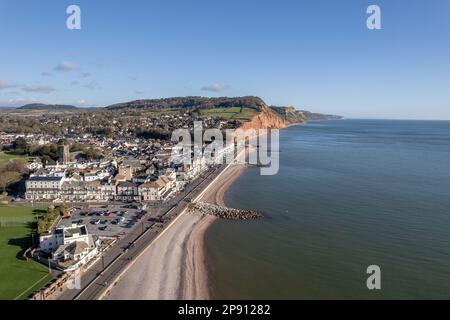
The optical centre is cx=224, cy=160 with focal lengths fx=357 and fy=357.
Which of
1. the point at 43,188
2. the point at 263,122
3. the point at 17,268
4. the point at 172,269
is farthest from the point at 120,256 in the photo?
the point at 263,122

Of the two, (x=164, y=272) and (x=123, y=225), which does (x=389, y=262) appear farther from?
(x=123, y=225)

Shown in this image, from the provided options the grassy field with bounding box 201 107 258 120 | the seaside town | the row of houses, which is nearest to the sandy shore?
the seaside town

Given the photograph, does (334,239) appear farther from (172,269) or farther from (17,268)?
(17,268)

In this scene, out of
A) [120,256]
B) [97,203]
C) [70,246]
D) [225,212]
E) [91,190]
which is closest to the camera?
[70,246]

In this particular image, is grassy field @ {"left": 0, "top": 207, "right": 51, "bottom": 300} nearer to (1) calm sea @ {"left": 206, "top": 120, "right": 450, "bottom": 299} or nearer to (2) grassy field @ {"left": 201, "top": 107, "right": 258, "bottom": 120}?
(1) calm sea @ {"left": 206, "top": 120, "right": 450, "bottom": 299}

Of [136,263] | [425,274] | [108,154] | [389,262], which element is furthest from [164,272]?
[108,154]
